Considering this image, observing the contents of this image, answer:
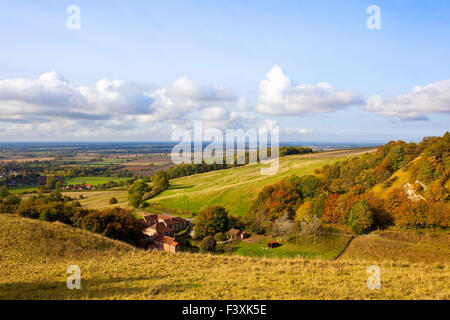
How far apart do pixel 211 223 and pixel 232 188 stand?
23630 millimetres

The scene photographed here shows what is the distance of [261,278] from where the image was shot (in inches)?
521

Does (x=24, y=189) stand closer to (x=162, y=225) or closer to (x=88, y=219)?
(x=162, y=225)

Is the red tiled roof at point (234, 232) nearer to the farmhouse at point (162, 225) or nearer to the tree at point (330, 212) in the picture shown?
the farmhouse at point (162, 225)

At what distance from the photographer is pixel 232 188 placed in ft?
237

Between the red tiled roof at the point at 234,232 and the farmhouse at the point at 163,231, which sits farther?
the red tiled roof at the point at 234,232

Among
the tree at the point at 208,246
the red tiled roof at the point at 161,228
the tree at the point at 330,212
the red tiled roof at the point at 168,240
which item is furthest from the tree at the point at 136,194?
the tree at the point at 330,212

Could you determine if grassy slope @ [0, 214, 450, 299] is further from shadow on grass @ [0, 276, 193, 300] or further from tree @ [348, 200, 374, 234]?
tree @ [348, 200, 374, 234]

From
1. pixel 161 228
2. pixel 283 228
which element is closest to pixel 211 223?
pixel 161 228

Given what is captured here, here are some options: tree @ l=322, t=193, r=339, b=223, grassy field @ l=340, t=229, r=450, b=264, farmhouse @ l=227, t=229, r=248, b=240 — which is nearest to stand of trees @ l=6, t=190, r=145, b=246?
farmhouse @ l=227, t=229, r=248, b=240

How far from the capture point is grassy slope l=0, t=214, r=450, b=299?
422 inches

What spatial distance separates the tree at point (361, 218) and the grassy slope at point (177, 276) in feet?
Answer: 79.0

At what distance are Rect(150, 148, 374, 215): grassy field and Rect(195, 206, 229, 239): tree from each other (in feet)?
30.2

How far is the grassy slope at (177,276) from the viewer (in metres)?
10.7
